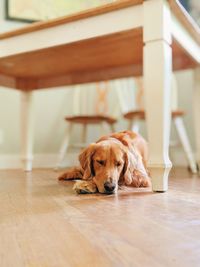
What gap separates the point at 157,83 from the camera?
3.94 ft

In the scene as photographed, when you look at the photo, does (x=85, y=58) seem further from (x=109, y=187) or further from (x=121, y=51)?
(x=109, y=187)

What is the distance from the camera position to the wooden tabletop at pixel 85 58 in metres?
1.39

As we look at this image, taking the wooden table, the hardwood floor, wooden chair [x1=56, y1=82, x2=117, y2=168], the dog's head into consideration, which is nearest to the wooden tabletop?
the wooden table

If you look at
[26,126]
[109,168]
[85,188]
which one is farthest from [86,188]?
[26,126]

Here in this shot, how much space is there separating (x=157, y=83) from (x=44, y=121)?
1.92 meters

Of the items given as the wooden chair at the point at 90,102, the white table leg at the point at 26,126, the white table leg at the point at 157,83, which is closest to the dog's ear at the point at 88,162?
the white table leg at the point at 157,83

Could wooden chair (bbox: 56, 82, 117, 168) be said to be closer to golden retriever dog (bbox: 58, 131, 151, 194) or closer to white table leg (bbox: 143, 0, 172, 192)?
golden retriever dog (bbox: 58, 131, 151, 194)

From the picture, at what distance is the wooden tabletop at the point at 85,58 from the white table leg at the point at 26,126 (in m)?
0.09

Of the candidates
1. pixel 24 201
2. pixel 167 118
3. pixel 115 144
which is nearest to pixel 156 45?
pixel 167 118

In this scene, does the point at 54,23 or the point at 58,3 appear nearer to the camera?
the point at 54,23

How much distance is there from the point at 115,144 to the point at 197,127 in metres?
0.75

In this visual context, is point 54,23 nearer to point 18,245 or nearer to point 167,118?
point 167,118

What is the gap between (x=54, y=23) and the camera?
146 cm

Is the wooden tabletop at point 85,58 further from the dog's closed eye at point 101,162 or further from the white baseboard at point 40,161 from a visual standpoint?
the white baseboard at point 40,161
